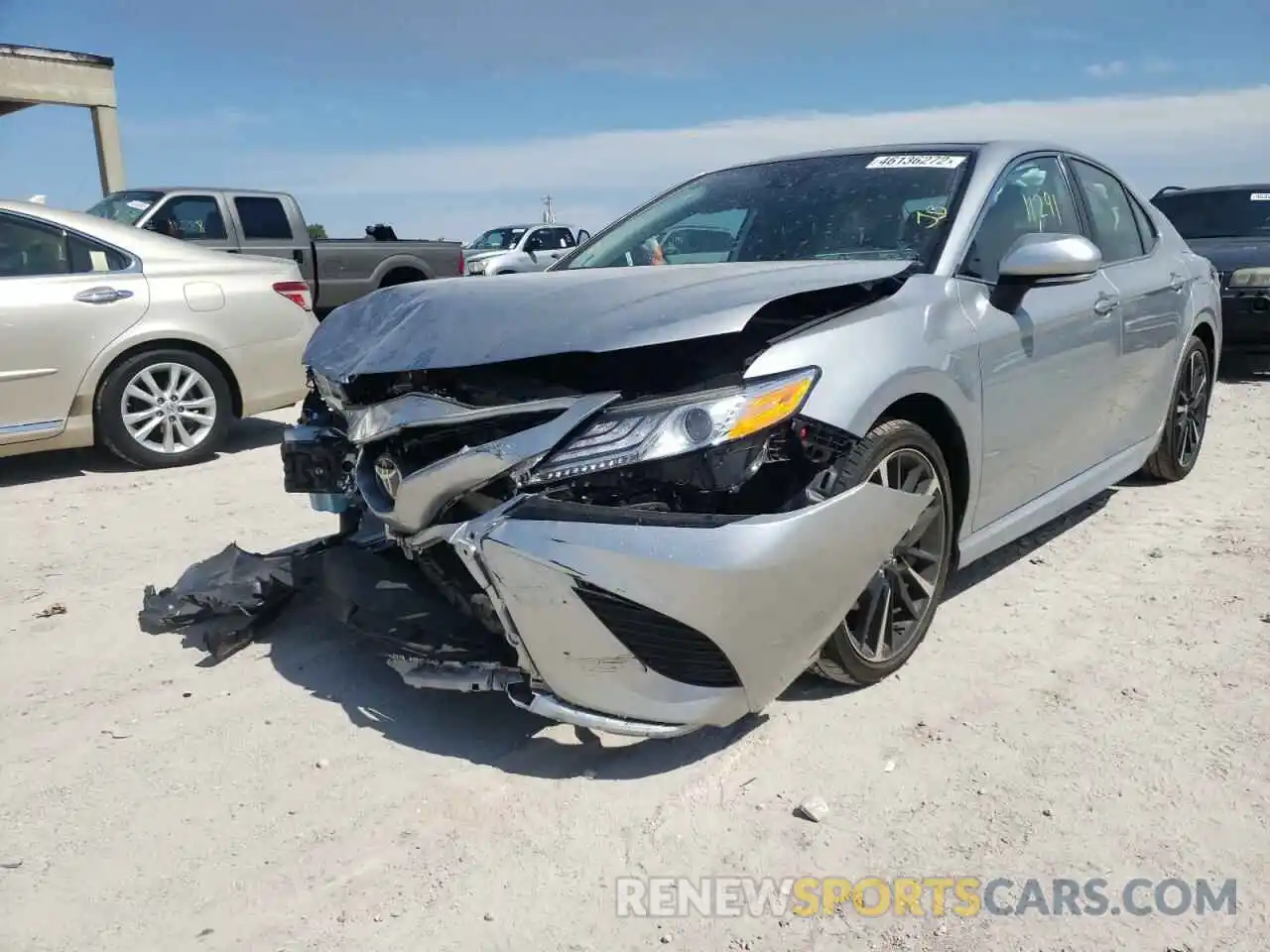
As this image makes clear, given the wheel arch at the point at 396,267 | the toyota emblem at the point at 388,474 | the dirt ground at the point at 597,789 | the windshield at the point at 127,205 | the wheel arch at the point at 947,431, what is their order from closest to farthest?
the dirt ground at the point at 597,789 < the toyota emblem at the point at 388,474 < the wheel arch at the point at 947,431 < the windshield at the point at 127,205 < the wheel arch at the point at 396,267

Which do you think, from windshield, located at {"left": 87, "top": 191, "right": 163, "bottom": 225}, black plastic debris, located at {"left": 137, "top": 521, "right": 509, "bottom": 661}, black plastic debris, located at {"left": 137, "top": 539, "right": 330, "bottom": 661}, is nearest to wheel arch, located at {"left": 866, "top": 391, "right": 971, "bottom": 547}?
black plastic debris, located at {"left": 137, "top": 521, "right": 509, "bottom": 661}

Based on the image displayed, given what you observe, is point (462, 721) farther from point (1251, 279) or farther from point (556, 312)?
point (1251, 279)

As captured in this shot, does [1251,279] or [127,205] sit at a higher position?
[127,205]

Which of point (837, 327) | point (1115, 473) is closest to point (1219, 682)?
point (1115, 473)

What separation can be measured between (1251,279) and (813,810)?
26.5 ft

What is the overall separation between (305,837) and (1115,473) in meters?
3.54

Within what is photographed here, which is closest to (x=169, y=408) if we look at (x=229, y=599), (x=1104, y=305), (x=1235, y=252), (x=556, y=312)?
(x=229, y=599)

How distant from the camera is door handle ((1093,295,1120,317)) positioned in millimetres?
3922

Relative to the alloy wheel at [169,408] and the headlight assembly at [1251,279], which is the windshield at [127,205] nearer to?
the alloy wheel at [169,408]

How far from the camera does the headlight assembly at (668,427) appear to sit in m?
2.46

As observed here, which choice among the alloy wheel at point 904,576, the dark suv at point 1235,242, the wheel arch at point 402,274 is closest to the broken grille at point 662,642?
the alloy wheel at point 904,576

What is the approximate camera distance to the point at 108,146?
16.5m

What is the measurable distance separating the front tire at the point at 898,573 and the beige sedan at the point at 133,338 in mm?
4645

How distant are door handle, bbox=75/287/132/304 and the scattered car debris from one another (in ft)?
16.7
